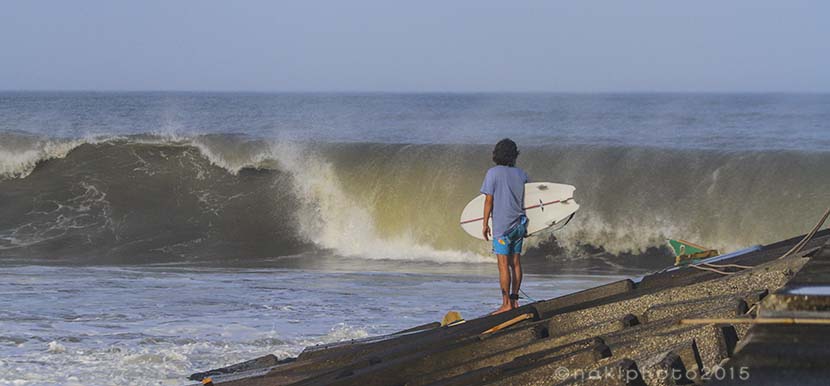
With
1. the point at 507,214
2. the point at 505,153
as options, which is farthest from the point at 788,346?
the point at 505,153

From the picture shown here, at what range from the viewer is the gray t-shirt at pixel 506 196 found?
30.2ft

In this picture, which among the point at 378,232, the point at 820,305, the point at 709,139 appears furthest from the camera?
the point at 709,139

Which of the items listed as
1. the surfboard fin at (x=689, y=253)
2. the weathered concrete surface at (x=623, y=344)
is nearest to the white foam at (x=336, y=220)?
the surfboard fin at (x=689, y=253)

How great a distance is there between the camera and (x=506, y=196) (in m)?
9.23

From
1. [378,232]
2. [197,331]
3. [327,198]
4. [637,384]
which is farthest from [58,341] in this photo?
[327,198]

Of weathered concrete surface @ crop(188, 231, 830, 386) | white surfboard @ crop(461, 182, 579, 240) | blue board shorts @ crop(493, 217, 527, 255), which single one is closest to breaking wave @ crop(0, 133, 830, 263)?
white surfboard @ crop(461, 182, 579, 240)

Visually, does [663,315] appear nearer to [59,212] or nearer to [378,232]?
[378,232]

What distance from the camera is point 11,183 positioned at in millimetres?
25625

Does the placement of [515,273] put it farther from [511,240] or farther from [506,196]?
[506,196]

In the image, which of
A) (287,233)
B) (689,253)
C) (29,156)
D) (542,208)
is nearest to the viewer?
(542,208)

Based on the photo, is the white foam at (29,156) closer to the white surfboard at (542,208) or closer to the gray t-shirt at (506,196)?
the white surfboard at (542,208)

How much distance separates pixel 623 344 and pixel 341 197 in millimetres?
18230

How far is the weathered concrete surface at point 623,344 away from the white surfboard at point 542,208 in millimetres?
2486

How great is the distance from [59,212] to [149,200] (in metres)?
1.85
